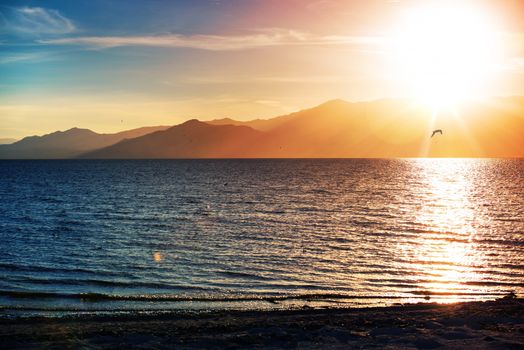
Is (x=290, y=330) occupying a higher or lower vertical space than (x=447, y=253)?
higher

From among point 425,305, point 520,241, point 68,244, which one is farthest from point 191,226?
point 425,305

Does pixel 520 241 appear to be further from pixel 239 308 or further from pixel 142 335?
pixel 142 335

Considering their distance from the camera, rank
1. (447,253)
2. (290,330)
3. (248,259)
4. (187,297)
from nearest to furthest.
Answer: (290,330) < (187,297) < (248,259) < (447,253)

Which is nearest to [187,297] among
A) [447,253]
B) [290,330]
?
[290,330]

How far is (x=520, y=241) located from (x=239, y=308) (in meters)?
29.4

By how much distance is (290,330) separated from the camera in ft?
57.6

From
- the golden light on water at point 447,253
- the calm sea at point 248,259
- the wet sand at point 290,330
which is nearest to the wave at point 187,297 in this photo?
the calm sea at point 248,259

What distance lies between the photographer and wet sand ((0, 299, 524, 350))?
15914 millimetres

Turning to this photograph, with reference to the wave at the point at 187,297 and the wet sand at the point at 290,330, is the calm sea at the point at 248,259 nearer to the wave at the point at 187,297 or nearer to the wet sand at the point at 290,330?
the wave at the point at 187,297

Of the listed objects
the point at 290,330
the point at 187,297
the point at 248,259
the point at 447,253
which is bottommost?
the point at 187,297

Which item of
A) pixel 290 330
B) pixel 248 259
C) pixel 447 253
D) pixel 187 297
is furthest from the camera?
pixel 447 253

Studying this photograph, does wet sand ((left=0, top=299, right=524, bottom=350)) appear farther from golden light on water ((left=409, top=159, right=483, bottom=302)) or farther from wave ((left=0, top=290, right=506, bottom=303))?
golden light on water ((left=409, top=159, right=483, bottom=302))

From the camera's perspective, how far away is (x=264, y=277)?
2895 centimetres

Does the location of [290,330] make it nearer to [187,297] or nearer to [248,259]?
[187,297]
